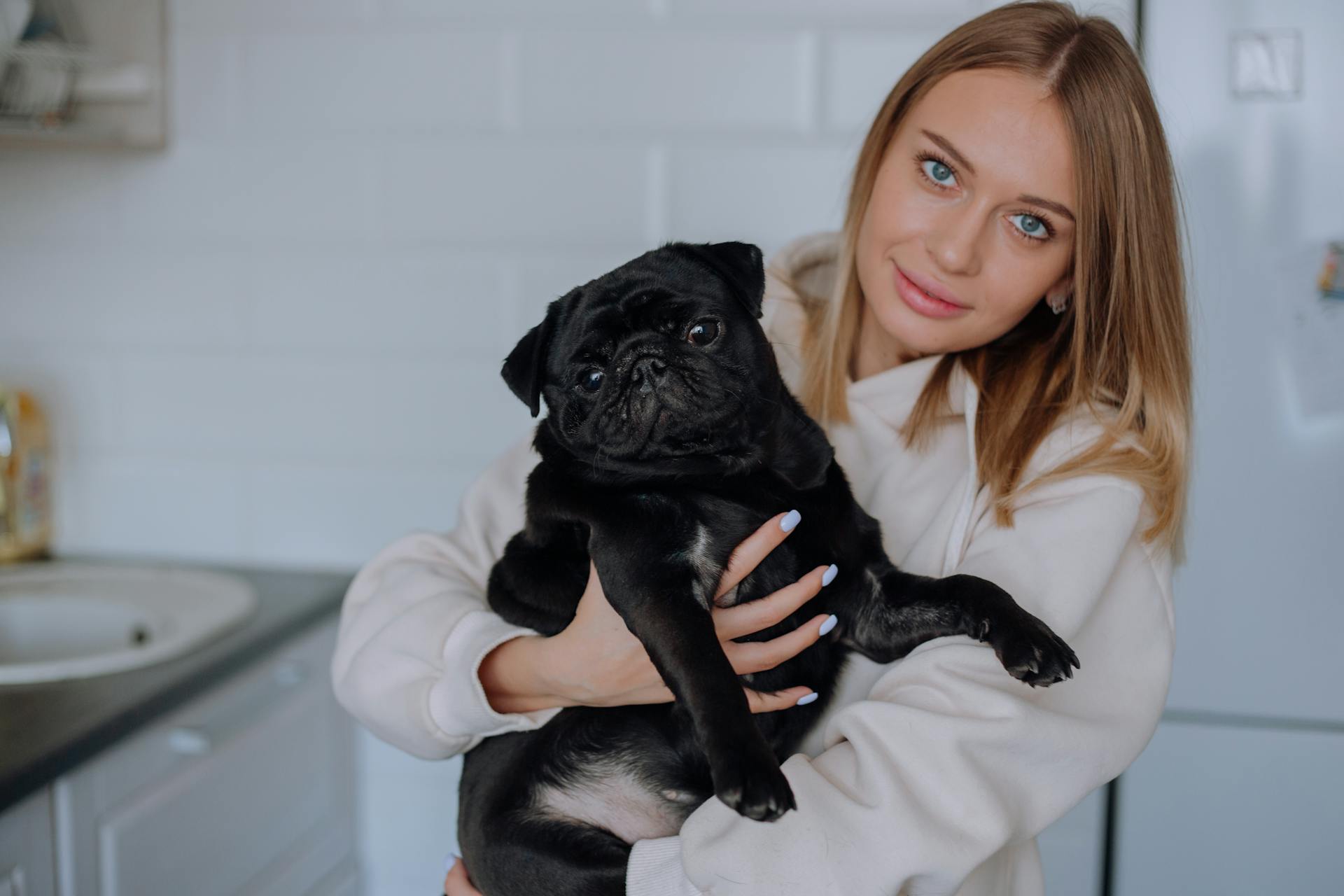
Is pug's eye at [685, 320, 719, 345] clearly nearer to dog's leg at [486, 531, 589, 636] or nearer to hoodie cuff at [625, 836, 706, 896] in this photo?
dog's leg at [486, 531, 589, 636]

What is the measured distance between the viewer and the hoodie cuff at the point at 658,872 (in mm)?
985

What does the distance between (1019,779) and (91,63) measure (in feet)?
6.26

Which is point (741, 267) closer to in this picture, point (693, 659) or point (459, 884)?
point (693, 659)

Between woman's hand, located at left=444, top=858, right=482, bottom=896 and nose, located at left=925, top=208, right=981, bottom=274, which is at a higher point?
nose, located at left=925, top=208, right=981, bottom=274

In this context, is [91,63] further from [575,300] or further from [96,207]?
[575,300]

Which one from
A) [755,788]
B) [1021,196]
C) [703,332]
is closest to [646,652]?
[755,788]

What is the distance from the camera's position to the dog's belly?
1.12 m

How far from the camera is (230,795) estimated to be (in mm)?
1714

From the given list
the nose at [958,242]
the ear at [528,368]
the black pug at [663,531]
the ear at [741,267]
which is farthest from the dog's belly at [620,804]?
the nose at [958,242]

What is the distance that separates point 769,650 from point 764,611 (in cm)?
4

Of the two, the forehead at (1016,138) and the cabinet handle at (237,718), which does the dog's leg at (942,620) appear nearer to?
the forehead at (1016,138)

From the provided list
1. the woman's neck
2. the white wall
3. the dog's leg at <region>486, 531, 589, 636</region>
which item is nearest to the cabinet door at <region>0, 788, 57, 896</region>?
the dog's leg at <region>486, 531, 589, 636</region>

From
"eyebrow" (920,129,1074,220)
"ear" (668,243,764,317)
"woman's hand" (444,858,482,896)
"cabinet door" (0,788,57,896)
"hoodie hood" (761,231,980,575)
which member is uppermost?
"eyebrow" (920,129,1074,220)

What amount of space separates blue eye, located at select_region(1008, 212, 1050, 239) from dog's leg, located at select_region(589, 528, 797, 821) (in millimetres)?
525
